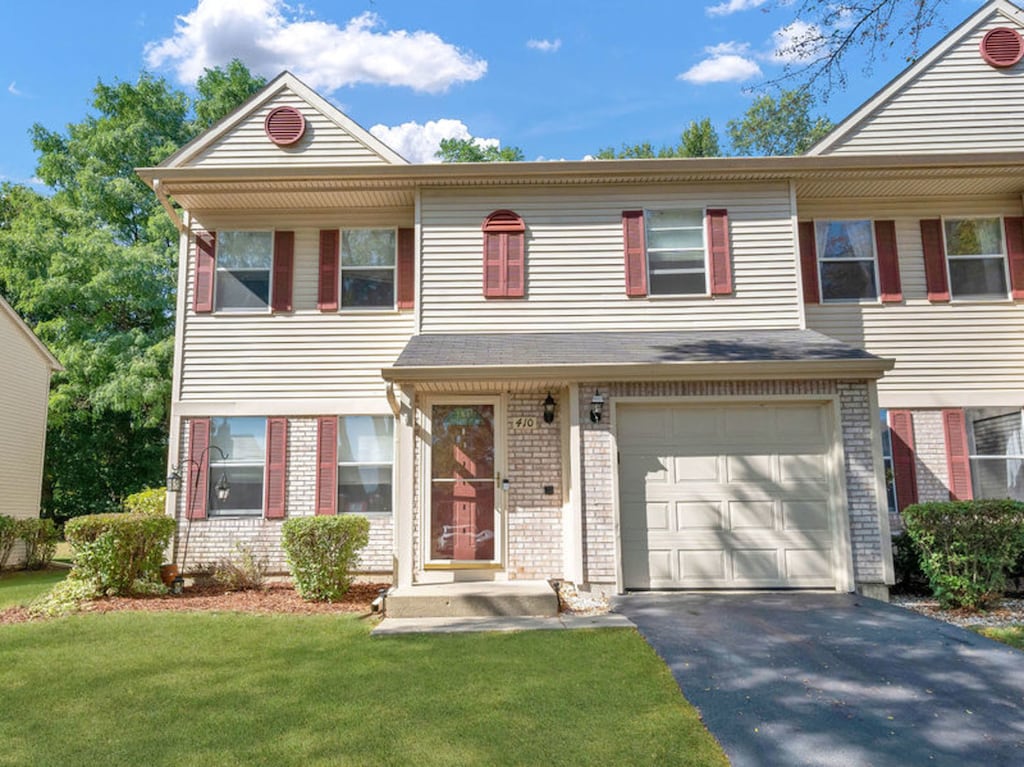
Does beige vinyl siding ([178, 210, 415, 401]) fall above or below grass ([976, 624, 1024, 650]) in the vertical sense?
above

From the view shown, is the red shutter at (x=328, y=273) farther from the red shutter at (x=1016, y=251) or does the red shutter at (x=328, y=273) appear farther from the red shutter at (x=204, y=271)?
the red shutter at (x=1016, y=251)

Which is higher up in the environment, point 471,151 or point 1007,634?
point 471,151

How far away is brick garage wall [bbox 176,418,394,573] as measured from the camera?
8.98 meters

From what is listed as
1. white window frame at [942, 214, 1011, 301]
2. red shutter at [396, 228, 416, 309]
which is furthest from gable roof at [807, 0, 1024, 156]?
red shutter at [396, 228, 416, 309]

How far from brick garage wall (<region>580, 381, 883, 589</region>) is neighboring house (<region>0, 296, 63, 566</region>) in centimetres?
1186

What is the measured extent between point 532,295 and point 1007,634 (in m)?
6.35

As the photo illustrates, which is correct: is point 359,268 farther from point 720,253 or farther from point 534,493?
point 720,253

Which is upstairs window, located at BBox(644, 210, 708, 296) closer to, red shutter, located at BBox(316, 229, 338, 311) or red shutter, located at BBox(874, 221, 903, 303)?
red shutter, located at BBox(874, 221, 903, 303)

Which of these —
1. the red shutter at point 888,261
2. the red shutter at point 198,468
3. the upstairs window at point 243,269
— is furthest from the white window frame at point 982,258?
the red shutter at point 198,468

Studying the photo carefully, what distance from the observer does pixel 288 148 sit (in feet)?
32.2

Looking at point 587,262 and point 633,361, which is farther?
point 587,262

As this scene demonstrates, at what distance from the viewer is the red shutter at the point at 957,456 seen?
9008 mm

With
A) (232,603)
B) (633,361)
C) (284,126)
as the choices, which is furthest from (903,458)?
(284,126)

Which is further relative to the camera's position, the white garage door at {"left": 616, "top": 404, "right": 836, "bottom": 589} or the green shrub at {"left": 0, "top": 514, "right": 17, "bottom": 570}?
the green shrub at {"left": 0, "top": 514, "right": 17, "bottom": 570}
